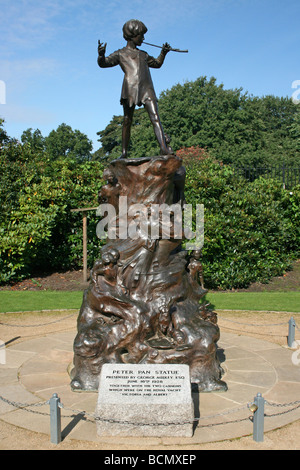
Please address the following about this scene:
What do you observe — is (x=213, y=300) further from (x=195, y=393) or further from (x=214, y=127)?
(x=214, y=127)

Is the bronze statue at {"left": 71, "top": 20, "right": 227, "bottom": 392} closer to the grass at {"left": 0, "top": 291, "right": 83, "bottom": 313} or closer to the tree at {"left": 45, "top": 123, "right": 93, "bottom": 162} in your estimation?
the grass at {"left": 0, "top": 291, "right": 83, "bottom": 313}

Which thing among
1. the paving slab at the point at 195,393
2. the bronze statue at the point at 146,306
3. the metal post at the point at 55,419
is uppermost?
the bronze statue at the point at 146,306

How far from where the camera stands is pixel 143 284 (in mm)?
6438

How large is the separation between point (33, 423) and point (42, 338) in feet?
11.3

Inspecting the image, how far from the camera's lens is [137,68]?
23.9ft

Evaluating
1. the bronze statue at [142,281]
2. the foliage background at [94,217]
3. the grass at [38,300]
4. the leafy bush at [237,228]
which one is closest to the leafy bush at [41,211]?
the foliage background at [94,217]

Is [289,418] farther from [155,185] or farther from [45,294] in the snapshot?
[45,294]

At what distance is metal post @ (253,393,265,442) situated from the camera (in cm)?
442

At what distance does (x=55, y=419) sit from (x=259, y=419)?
208cm

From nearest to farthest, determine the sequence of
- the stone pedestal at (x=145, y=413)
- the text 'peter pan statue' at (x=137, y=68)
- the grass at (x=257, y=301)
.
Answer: the stone pedestal at (x=145, y=413) < the text 'peter pan statue' at (x=137, y=68) < the grass at (x=257, y=301)

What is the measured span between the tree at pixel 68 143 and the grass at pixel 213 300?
32851 millimetres

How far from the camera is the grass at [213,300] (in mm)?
10773

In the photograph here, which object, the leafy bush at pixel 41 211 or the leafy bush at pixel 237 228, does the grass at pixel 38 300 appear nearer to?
the leafy bush at pixel 41 211

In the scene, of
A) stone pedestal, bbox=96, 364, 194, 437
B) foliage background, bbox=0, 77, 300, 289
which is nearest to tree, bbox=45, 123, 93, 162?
foliage background, bbox=0, 77, 300, 289
